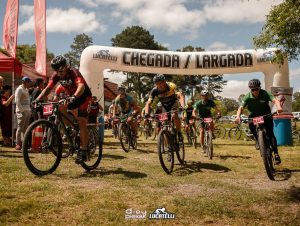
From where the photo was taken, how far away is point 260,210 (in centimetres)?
409

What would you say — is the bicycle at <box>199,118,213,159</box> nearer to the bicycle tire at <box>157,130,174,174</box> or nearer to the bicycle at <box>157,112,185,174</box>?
the bicycle at <box>157,112,185,174</box>

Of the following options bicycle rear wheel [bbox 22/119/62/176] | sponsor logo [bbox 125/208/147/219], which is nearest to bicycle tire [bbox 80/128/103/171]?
bicycle rear wheel [bbox 22/119/62/176]

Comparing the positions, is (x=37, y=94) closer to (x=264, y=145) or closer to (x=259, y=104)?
(x=259, y=104)

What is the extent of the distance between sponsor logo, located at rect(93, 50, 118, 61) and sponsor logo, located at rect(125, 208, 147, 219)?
10685mm

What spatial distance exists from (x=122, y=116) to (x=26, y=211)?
22.9 ft

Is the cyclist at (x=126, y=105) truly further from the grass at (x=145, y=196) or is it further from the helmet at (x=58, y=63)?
the helmet at (x=58, y=63)

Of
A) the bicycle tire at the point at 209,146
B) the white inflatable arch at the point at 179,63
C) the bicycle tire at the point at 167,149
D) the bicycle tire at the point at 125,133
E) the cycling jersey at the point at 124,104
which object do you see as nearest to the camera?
the bicycle tire at the point at 167,149

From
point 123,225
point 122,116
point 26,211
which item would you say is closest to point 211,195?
point 123,225

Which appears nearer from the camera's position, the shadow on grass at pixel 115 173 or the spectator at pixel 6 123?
the shadow on grass at pixel 115 173

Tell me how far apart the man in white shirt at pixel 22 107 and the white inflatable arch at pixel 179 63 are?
4.57 meters

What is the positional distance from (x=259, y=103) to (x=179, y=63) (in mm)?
7952

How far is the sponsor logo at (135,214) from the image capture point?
12.3ft

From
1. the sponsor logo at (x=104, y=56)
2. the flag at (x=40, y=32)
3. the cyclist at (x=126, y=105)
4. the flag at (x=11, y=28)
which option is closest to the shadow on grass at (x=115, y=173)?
the cyclist at (x=126, y=105)

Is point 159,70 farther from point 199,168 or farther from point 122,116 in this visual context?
point 199,168
